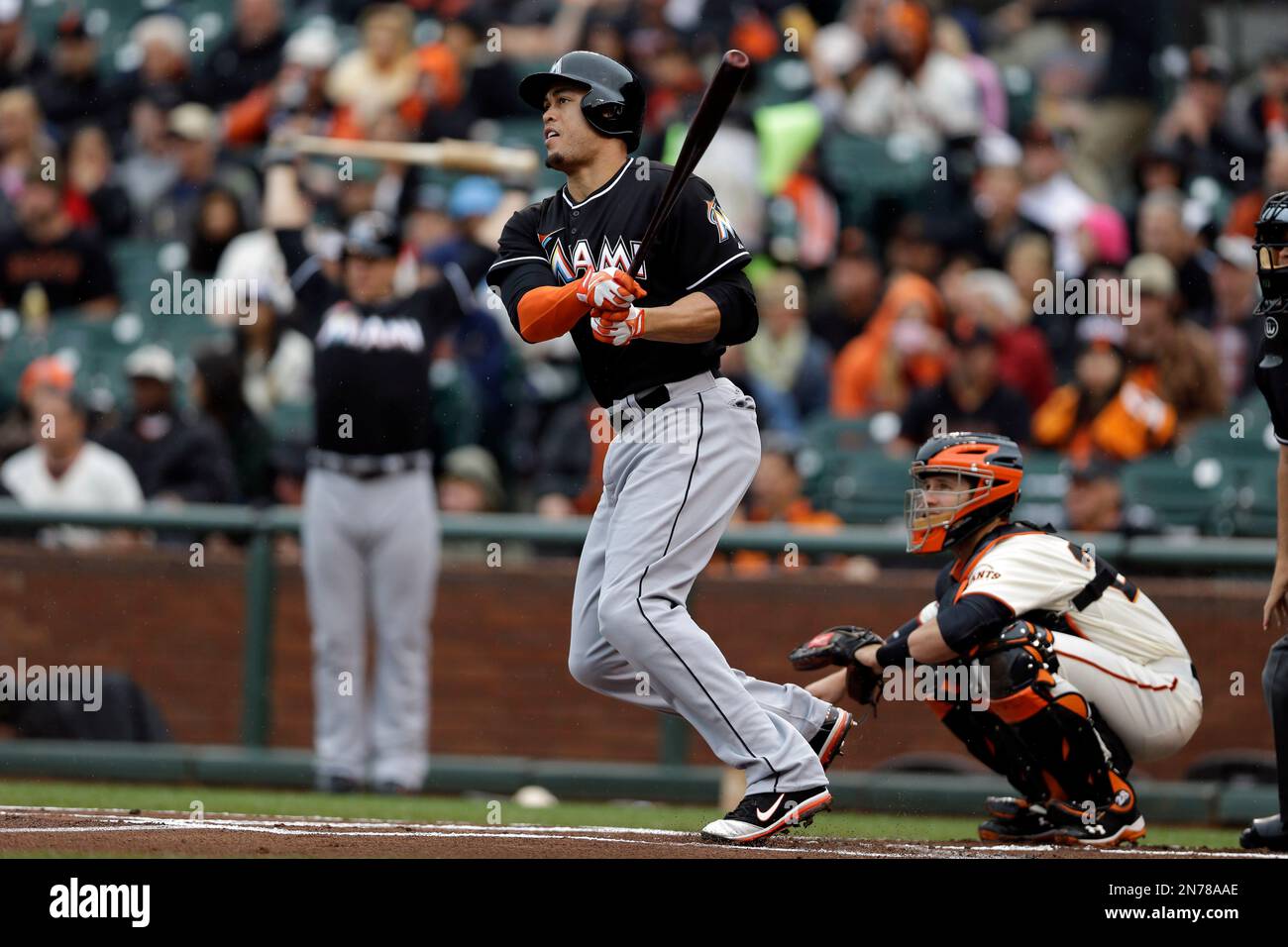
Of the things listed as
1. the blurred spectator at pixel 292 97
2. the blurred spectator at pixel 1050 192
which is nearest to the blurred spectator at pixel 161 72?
the blurred spectator at pixel 292 97

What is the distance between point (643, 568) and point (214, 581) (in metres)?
4.43

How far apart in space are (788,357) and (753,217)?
1060 millimetres

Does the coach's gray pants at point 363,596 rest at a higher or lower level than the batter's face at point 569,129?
lower

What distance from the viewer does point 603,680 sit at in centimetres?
531

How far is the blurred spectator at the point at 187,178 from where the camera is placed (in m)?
12.3

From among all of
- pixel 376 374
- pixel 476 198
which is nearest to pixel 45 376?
pixel 476 198

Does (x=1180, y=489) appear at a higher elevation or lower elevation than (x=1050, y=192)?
lower

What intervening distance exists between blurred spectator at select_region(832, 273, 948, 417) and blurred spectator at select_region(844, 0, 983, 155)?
59.7 inches

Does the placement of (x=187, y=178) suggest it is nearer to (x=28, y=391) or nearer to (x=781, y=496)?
(x=28, y=391)

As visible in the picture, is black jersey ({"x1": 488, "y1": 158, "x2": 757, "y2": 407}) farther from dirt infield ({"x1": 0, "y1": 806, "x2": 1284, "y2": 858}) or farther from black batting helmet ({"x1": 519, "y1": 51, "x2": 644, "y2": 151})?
dirt infield ({"x1": 0, "y1": 806, "x2": 1284, "y2": 858})

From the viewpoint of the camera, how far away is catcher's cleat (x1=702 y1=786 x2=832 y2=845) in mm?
4941

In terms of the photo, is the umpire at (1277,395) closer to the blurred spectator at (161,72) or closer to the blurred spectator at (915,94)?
the blurred spectator at (915,94)

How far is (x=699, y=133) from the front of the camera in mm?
4770

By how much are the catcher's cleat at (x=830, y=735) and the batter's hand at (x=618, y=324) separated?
1.23 m
